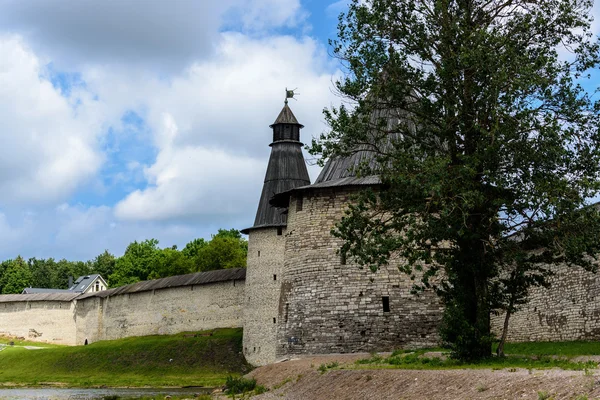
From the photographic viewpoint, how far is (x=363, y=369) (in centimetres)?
1634

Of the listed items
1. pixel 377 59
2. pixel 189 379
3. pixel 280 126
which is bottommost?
pixel 189 379

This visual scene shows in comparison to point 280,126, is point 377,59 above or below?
below

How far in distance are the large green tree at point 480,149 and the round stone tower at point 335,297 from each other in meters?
4.51

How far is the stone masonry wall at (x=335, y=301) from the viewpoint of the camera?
874 inches

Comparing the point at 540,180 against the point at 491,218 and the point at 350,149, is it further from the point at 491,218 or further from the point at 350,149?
the point at 350,149

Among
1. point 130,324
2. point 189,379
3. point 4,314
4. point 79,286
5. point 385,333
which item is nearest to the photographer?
point 385,333

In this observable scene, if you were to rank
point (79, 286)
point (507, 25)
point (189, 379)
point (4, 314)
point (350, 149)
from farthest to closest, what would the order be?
1. point (79, 286)
2. point (4, 314)
3. point (189, 379)
4. point (350, 149)
5. point (507, 25)

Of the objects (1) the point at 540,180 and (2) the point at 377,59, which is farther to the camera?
(2) the point at 377,59

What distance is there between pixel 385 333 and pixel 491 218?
281 inches

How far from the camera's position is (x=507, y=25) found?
17.1 m

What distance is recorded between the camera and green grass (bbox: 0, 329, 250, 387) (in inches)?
1292

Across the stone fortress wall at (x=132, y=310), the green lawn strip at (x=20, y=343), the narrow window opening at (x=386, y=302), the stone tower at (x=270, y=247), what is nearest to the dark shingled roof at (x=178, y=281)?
the stone fortress wall at (x=132, y=310)

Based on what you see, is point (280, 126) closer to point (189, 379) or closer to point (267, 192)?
point (267, 192)

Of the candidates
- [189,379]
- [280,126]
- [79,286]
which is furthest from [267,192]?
[79,286]
